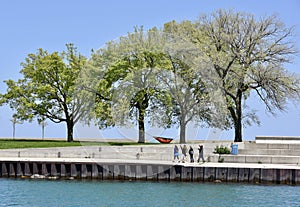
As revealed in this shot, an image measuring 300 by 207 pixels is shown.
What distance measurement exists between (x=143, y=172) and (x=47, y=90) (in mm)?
28228

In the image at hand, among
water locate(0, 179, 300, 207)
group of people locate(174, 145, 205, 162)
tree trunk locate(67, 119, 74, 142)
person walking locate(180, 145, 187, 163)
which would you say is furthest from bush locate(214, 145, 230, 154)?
tree trunk locate(67, 119, 74, 142)

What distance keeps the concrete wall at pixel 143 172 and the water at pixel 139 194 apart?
2.49 feet

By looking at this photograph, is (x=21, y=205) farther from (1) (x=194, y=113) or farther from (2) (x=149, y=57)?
(2) (x=149, y=57)

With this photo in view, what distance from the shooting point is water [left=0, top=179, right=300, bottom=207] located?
117ft

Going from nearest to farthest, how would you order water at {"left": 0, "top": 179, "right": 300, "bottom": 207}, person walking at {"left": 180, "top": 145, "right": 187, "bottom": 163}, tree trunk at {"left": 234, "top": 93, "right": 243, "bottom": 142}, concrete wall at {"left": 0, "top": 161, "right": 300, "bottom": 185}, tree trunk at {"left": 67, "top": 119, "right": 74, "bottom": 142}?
water at {"left": 0, "top": 179, "right": 300, "bottom": 207} < concrete wall at {"left": 0, "top": 161, "right": 300, "bottom": 185} < person walking at {"left": 180, "top": 145, "right": 187, "bottom": 163} < tree trunk at {"left": 234, "top": 93, "right": 243, "bottom": 142} < tree trunk at {"left": 67, "top": 119, "right": 74, "bottom": 142}

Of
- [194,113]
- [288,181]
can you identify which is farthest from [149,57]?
[288,181]

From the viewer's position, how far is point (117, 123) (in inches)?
2053

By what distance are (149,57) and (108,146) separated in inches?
412

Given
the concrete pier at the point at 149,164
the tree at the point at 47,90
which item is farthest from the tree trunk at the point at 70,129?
the concrete pier at the point at 149,164

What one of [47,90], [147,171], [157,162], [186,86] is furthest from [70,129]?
[147,171]

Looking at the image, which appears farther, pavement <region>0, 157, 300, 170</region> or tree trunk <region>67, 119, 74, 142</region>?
tree trunk <region>67, 119, 74, 142</region>

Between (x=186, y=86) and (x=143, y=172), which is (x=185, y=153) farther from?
(x=186, y=86)

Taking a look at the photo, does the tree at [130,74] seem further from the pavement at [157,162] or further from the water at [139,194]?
the water at [139,194]

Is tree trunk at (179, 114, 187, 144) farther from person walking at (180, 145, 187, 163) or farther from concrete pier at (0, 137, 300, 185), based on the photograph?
concrete pier at (0, 137, 300, 185)
